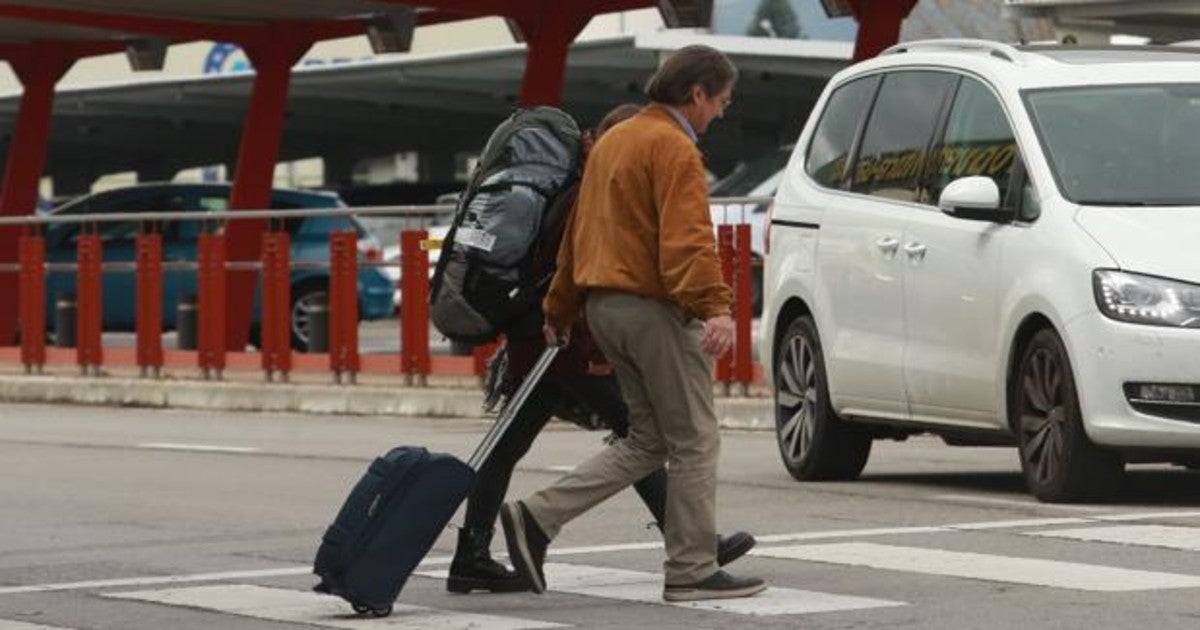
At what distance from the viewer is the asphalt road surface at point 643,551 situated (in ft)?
34.1

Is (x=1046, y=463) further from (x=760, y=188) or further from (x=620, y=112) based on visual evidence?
(x=760, y=188)

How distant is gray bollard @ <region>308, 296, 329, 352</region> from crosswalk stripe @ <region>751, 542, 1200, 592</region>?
503 inches

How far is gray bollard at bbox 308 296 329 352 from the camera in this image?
24.9 meters

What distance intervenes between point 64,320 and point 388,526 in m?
17.9

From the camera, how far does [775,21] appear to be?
49.0 metres

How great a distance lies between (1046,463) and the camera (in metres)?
13.9

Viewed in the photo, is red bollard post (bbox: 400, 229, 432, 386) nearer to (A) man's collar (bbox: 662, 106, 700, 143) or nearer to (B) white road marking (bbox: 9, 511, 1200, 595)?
(B) white road marking (bbox: 9, 511, 1200, 595)

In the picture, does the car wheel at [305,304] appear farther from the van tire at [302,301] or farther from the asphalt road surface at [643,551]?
the asphalt road surface at [643,551]

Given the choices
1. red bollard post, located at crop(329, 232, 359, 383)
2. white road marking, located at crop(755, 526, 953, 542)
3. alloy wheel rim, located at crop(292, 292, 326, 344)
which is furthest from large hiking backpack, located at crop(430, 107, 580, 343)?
alloy wheel rim, located at crop(292, 292, 326, 344)

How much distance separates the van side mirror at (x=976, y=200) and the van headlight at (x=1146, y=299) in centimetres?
75

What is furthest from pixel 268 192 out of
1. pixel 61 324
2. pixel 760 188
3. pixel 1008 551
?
pixel 1008 551

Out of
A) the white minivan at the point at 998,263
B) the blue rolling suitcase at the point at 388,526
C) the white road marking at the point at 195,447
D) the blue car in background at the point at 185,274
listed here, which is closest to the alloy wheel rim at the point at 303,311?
the blue car in background at the point at 185,274

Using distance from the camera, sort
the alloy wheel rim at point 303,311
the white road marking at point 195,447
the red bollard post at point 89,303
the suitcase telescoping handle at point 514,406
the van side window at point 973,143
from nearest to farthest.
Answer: the suitcase telescoping handle at point 514,406, the van side window at point 973,143, the white road marking at point 195,447, the alloy wheel rim at point 303,311, the red bollard post at point 89,303

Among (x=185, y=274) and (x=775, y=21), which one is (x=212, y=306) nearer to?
(x=185, y=274)
